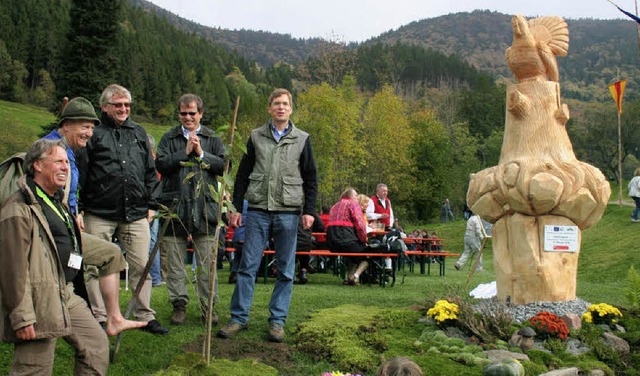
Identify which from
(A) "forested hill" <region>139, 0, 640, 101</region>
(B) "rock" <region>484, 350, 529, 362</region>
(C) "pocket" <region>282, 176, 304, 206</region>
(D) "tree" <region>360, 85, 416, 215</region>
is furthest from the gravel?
(A) "forested hill" <region>139, 0, 640, 101</region>

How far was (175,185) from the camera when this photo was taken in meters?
5.35

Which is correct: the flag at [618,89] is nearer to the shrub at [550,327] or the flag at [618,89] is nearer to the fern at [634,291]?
the fern at [634,291]

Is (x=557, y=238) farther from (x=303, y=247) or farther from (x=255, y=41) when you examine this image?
(x=255, y=41)

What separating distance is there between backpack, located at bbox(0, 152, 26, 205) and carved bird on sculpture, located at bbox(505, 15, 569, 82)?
17.9 ft

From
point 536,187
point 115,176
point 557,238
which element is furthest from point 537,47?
point 115,176

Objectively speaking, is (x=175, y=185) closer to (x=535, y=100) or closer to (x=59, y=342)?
(x=59, y=342)

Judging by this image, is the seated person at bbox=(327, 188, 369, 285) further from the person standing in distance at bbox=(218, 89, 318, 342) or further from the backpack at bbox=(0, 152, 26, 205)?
the backpack at bbox=(0, 152, 26, 205)

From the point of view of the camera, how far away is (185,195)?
17.3 ft

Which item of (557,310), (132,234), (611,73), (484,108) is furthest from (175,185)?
(611,73)

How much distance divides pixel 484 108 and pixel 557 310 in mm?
70392

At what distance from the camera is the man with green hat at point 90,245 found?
373 centimetres

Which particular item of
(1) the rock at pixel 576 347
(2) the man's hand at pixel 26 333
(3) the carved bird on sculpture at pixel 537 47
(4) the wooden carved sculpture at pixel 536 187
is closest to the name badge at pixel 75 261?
(2) the man's hand at pixel 26 333

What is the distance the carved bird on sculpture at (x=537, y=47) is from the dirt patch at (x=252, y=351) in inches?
168

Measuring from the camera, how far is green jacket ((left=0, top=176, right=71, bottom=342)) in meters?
2.97
